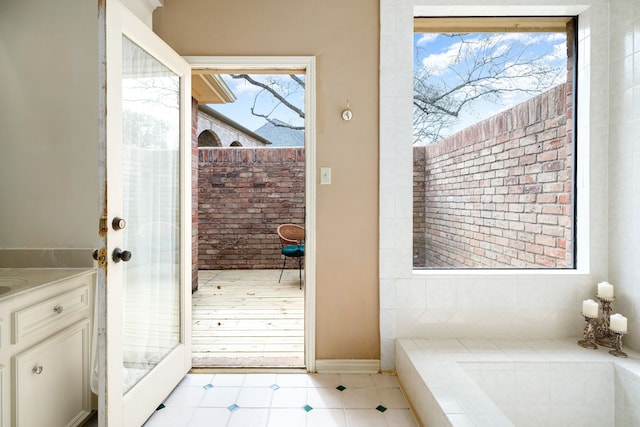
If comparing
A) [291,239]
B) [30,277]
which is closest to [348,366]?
[30,277]

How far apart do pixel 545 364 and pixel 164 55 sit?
2792 millimetres

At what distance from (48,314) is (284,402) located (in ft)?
4.19

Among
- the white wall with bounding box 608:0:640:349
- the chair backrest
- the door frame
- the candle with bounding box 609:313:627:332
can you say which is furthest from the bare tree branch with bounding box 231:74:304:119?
the candle with bounding box 609:313:627:332

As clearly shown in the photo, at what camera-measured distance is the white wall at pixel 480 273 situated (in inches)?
87.3

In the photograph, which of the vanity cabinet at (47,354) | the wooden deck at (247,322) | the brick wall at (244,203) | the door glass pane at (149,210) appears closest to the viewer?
the vanity cabinet at (47,354)

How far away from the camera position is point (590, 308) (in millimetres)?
2084

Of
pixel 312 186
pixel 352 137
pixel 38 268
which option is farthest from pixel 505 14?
pixel 38 268

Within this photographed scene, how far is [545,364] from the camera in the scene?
1.94 meters

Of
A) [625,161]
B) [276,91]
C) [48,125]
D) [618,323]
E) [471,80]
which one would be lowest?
[618,323]

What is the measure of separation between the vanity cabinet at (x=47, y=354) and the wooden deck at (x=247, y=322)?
32.5 inches

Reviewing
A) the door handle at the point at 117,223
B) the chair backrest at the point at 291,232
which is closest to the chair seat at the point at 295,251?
the chair backrest at the point at 291,232

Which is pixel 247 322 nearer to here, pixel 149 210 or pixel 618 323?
pixel 149 210

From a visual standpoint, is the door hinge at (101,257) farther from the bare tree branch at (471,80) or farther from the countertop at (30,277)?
the bare tree branch at (471,80)

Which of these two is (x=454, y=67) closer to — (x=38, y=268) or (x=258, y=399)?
(x=258, y=399)
